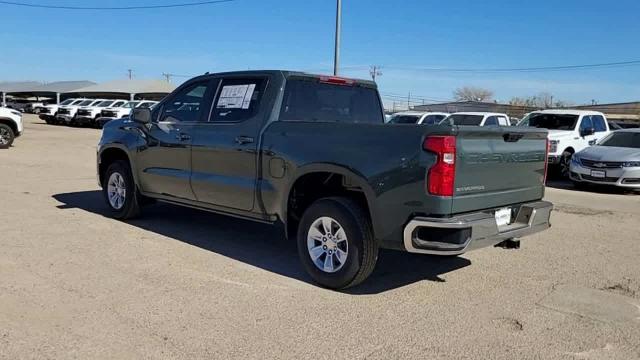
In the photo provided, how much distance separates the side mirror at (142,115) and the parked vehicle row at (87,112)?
98.6ft

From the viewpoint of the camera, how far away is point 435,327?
434cm

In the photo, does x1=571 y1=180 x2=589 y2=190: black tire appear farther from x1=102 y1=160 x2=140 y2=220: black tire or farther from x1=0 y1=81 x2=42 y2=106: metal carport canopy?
x1=0 y1=81 x2=42 y2=106: metal carport canopy

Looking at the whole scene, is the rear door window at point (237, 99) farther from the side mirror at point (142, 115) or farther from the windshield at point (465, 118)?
the windshield at point (465, 118)

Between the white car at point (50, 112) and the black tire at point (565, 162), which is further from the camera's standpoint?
the white car at point (50, 112)

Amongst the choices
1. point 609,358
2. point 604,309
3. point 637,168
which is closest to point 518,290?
point 604,309

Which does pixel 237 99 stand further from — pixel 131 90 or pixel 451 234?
pixel 131 90

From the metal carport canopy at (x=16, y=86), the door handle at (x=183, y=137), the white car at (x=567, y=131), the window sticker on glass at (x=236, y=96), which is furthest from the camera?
the metal carport canopy at (x=16, y=86)

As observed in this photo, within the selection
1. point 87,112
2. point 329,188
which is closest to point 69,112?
point 87,112

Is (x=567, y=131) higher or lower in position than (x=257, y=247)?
higher

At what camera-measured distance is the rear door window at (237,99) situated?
19.6 ft

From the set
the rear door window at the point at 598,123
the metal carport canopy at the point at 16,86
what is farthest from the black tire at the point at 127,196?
the metal carport canopy at the point at 16,86

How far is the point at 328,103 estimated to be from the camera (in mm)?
6277

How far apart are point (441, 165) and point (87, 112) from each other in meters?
36.8

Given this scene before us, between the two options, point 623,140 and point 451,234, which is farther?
point 623,140
